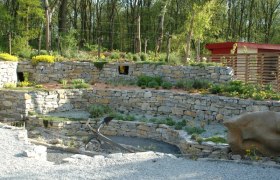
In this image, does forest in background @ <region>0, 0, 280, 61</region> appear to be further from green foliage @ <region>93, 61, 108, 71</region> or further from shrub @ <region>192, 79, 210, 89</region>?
shrub @ <region>192, 79, 210, 89</region>

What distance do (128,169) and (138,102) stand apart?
8653mm

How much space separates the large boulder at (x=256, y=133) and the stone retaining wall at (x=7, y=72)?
12.0m

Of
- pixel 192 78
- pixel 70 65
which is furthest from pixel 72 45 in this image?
pixel 192 78

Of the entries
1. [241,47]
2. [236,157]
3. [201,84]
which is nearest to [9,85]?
[201,84]

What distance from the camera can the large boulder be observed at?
7277 millimetres

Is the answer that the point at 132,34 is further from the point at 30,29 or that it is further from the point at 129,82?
the point at 129,82

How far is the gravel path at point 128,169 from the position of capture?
6172 millimetres

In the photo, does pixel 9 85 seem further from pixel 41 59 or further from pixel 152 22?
pixel 152 22

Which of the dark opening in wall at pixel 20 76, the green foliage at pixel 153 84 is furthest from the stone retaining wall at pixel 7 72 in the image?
the green foliage at pixel 153 84

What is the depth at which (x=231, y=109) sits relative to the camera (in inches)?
492

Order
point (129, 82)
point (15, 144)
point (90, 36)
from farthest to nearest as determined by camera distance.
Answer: point (90, 36) < point (129, 82) < point (15, 144)

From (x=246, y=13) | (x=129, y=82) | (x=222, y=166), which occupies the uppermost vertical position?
(x=246, y=13)

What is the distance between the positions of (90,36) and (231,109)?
24.2m

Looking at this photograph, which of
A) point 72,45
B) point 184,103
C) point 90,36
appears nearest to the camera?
point 184,103
